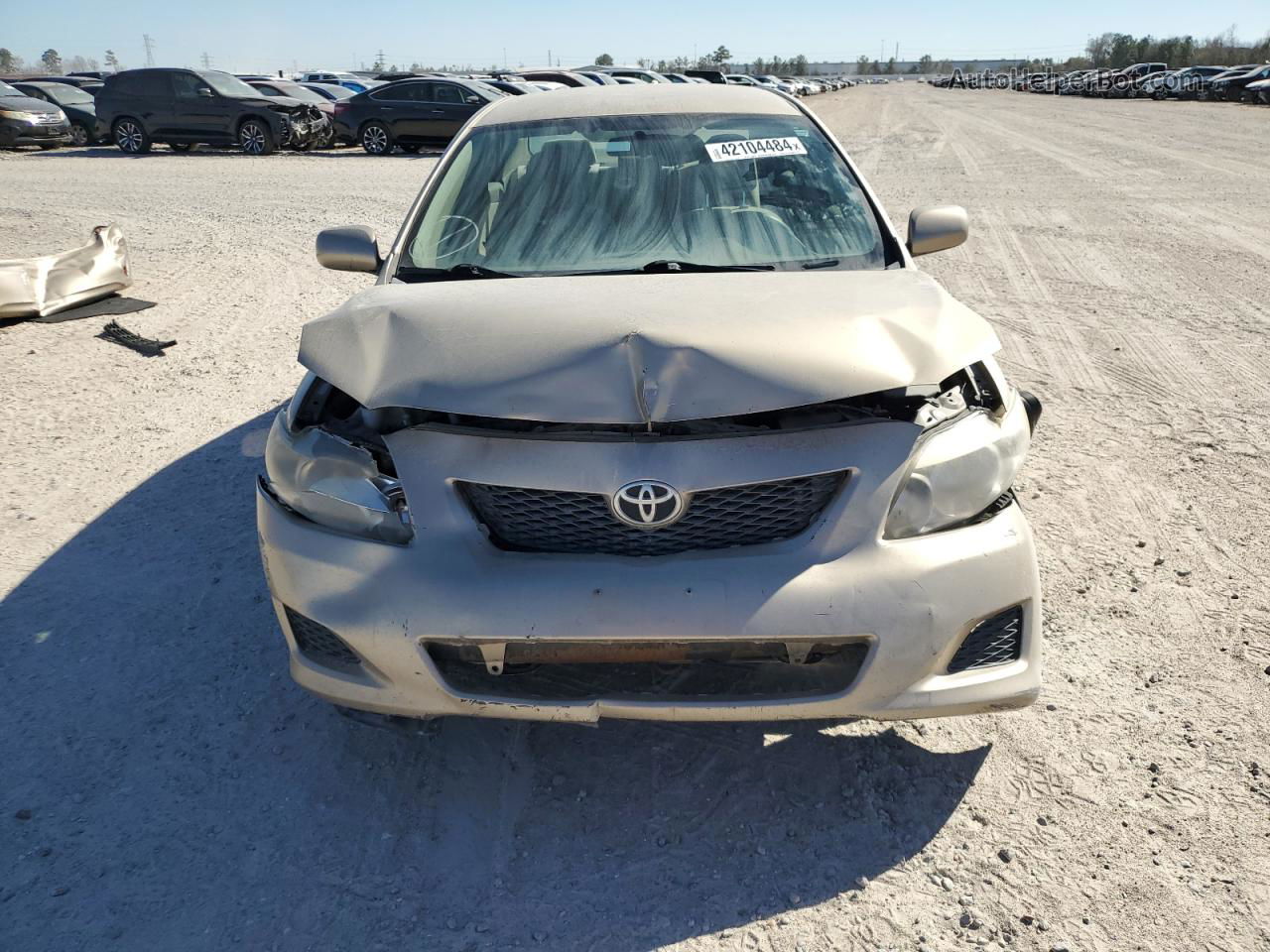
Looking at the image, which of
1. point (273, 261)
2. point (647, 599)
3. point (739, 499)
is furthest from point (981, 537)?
point (273, 261)

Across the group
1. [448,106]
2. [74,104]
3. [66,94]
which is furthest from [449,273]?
[66,94]

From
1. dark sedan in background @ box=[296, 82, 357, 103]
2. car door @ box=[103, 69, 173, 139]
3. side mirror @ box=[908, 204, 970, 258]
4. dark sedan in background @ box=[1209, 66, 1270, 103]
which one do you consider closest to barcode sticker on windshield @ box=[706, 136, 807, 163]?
side mirror @ box=[908, 204, 970, 258]

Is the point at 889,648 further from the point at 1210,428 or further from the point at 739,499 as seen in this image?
the point at 1210,428

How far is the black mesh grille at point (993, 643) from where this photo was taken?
2.18m

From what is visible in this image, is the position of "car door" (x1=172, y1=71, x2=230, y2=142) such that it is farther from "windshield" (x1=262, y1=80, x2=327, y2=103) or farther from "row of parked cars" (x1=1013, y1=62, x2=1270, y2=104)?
"row of parked cars" (x1=1013, y1=62, x2=1270, y2=104)

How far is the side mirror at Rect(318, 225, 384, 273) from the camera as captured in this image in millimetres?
3361

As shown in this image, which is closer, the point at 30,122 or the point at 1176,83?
the point at 30,122

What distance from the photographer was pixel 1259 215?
10602mm

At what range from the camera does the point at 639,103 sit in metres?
3.73

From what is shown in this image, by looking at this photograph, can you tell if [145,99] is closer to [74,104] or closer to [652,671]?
[74,104]

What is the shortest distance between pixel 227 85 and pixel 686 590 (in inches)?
831

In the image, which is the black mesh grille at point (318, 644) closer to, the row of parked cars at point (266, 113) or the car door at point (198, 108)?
the row of parked cars at point (266, 113)

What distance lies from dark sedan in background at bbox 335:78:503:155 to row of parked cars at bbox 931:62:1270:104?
32338 millimetres

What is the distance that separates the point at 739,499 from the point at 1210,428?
3539mm
